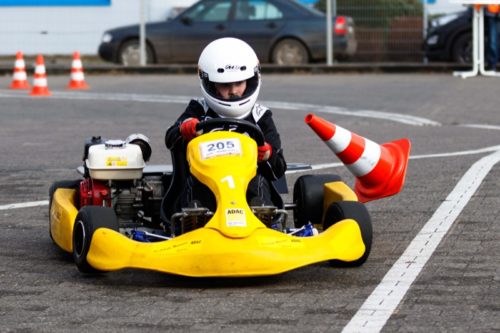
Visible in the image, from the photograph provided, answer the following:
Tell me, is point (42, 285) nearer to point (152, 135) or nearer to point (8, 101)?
point (152, 135)

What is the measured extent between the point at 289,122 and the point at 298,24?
9.21m

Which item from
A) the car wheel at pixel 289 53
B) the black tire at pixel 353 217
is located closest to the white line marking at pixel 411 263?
the black tire at pixel 353 217

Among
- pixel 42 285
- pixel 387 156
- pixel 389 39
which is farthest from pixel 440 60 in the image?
pixel 42 285

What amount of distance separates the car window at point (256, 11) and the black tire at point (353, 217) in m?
18.8

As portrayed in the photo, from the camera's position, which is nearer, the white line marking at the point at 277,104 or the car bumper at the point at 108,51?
the white line marking at the point at 277,104

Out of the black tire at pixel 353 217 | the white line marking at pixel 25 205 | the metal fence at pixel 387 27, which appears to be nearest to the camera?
the black tire at pixel 353 217

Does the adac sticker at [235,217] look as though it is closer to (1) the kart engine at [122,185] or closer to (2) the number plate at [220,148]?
(2) the number plate at [220,148]

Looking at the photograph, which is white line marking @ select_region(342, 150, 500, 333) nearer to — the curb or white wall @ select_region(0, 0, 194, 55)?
the curb

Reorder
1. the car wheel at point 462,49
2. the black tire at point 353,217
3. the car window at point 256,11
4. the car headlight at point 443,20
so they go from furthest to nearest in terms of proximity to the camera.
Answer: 1. the car window at point 256,11
2. the car wheel at point 462,49
3. the car headlight at point 443,20
4. the black tire at point 353,217

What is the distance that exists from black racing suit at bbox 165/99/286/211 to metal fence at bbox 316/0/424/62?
62.4 feet

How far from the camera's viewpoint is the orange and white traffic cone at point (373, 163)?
31.8 feet

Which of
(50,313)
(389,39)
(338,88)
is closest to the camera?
(50,313)

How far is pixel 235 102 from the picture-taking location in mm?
8516

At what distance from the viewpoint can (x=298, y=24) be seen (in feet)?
88.4
